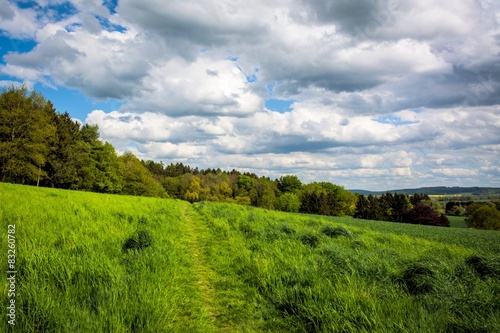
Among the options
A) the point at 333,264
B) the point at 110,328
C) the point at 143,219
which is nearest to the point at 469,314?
the point at 333,264

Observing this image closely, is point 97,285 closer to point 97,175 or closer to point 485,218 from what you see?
point 97,175

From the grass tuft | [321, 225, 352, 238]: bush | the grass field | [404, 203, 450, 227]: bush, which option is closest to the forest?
[404, 203, 450, 227]: bush

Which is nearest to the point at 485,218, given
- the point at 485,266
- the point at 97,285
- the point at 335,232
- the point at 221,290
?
the point at 335,232

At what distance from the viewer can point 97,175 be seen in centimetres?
6106

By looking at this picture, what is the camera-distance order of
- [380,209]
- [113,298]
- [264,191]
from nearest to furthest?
[113,298] < [380,209] < [264,191]

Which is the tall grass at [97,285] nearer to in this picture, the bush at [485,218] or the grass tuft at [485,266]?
the grass tuft at [485,266]

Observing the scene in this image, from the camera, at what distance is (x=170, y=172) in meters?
166

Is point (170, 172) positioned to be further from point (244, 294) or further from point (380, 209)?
point (244, 294)

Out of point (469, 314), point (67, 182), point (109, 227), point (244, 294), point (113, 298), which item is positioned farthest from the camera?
point (67, 182)

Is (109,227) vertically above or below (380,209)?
above

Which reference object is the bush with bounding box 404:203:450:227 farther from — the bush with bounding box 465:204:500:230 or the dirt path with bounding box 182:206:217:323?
the dirt path with bounding box 182:206:217:323

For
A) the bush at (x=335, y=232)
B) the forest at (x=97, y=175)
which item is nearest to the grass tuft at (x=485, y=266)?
the bush at (x=335, y=232)

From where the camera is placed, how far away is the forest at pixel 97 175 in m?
41.6

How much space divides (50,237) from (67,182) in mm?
60532
